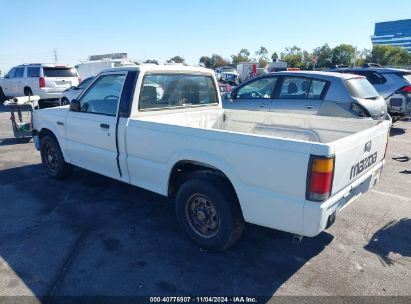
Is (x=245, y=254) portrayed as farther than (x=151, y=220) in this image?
No

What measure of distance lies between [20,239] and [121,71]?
2.27 m

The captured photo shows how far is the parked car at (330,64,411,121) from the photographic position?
368 inches

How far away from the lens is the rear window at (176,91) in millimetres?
4218

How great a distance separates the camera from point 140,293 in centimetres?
287

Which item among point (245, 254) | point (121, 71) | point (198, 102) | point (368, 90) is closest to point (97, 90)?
point (121, 71)

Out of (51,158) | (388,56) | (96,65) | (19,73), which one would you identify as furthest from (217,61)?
(51,158)

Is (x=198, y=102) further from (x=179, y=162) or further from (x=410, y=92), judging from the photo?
(x=410, y=92)

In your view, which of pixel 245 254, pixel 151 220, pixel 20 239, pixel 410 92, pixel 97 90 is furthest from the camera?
pixel 410 92

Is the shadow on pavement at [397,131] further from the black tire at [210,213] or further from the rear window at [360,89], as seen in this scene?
the black tire at [210,213]

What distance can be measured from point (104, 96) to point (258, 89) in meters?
4.10

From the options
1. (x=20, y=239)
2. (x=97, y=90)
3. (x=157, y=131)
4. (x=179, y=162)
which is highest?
(x=97, y=90)

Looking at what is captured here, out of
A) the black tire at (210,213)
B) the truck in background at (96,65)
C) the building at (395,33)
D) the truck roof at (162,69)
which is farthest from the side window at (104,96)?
the building at (395,33)

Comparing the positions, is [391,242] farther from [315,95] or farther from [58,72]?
[58,72]

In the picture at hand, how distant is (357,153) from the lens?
9.90 feet
